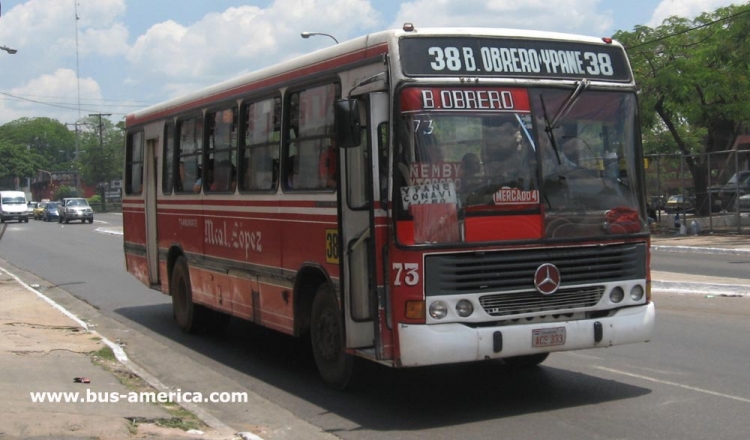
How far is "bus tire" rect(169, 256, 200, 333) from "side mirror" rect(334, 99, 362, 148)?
5826 mm

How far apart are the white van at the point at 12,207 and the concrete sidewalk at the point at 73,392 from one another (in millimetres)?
57773

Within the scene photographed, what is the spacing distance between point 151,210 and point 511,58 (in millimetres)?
7768

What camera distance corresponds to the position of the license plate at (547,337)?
7.51 m

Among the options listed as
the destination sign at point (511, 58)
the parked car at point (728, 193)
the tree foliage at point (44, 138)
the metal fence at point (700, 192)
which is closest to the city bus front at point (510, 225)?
the destination sign at point (511, 58)

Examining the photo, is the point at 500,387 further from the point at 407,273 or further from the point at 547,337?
the point at 407,273

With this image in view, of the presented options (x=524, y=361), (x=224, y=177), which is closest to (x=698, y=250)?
(x=524, y=361)

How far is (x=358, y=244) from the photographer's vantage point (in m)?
7.86

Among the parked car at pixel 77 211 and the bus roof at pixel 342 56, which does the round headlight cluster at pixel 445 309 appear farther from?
the parked car at pixel 77 211

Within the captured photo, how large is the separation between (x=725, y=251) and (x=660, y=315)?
11.9m

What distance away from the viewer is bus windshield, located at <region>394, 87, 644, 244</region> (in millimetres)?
7305

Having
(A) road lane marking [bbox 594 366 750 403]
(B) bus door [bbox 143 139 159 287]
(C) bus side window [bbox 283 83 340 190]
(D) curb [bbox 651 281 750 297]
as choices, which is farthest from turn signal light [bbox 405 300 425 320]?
(D) curb [bbox 651 281 750 297]

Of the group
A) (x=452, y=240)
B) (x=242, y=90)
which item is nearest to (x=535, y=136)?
(x=452, y=240)

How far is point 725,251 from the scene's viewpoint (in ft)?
77.8

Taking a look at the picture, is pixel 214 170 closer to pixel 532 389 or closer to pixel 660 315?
pixel 532 389
